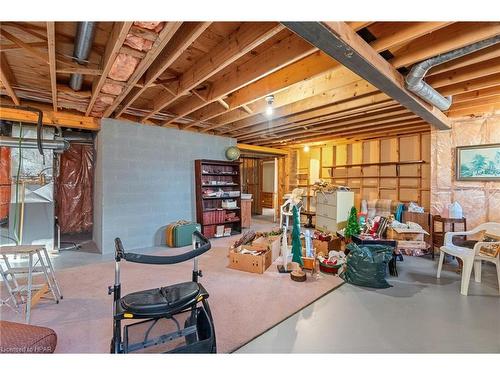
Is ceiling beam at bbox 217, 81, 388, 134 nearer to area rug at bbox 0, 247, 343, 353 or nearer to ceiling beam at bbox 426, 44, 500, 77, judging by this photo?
ceiling beam at bbox 426, 44, 500, 77

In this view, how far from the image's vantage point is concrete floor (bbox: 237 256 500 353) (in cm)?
186

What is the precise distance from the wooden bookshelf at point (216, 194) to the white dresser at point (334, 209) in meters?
2.06

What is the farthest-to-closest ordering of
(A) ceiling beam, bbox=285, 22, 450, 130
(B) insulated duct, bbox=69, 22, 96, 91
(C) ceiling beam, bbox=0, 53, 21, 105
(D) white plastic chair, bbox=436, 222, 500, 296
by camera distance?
1. (D) white plastic chair, bbox=436, 222, 500, 296
2. (C) ceiling beam, bbox=0, 53, 21, 105
3. (B) insulated duct, bbox=69, 22, 96, 91
4. (A) ceiling beam, bbox=285, 22, 450, 130

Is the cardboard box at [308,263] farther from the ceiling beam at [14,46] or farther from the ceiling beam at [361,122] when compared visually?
the ceiling beam at [14,46]

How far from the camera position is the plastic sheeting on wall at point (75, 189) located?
5.25 metres

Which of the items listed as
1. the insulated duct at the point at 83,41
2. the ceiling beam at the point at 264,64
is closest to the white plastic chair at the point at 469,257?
the ceiling beam at the point at 264,64

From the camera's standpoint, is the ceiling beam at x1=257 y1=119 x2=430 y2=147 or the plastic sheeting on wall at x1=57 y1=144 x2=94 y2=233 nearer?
the ceiling beam at x1=257 y1=119 x2=430 y2=147

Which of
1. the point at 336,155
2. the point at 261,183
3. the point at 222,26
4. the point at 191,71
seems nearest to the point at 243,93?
the point at 191,71

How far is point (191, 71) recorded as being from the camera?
2822 mm

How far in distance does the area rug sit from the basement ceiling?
235 cm

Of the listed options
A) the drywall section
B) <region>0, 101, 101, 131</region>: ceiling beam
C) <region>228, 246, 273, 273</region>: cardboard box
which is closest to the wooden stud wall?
the drywall section

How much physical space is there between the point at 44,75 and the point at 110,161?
1580 mm

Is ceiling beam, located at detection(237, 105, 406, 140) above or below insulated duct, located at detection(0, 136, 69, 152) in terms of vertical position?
above
